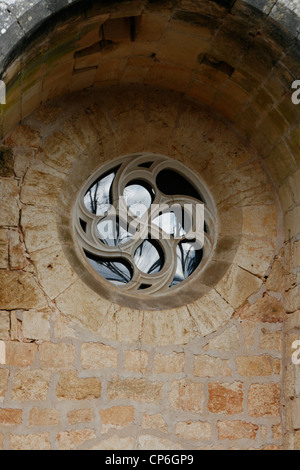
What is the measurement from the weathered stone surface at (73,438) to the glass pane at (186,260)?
1185 millimetres

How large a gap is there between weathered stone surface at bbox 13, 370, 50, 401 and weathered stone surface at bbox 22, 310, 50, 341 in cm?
21

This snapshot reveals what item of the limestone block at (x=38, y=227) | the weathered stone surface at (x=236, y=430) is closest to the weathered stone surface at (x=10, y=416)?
the limestone block at (x=38, y=227)

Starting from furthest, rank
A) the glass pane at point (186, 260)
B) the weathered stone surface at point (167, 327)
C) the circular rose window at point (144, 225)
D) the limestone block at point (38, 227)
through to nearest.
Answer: the glass pane at point (186, 260) → the circular rose window at point (144, 225) → the weathered stone surface at point (167, 327) → the limestone block at point (38, 227)

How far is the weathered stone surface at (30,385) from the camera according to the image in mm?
4258

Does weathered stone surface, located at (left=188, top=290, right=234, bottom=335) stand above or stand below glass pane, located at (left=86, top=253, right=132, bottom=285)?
below

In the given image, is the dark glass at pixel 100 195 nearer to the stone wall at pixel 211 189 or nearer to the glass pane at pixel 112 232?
the glass pane at pixel 112 232

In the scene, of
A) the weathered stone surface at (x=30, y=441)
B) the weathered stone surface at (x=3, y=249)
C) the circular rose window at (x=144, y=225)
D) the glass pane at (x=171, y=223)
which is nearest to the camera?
the weathered stone surface at (x=30, y=441)

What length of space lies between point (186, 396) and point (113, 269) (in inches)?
38.8

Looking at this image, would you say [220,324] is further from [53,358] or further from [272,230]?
[53,358]

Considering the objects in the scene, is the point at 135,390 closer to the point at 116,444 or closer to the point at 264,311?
the point at 116,444

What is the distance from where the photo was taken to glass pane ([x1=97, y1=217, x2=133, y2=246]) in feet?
16.3

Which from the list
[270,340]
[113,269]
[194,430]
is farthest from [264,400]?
[113,269]

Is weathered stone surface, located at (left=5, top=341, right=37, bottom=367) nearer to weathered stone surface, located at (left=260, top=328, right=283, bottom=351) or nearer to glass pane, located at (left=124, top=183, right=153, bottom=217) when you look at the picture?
glass pane, located at (left=124, top=183, right=153, bottom=217)

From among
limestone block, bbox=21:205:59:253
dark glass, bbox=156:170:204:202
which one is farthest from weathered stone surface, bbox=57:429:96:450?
dark glass, bbox=156:170:204:202
